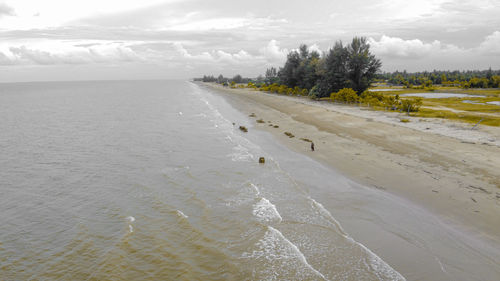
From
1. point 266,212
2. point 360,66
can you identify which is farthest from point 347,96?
point 266,212

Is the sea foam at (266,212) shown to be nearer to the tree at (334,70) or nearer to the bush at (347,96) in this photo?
the bush at (347,96)

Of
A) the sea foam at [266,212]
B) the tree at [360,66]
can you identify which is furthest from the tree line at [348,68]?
the sea foam at [266,212]

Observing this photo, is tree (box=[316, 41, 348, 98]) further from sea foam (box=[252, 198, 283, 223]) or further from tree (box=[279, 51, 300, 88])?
sea foam (box=[252, 198, 283, 223])

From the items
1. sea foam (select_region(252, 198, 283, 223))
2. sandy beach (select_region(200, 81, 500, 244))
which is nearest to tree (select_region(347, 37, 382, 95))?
sandy beach (select_region(200, 81, 500, 244))

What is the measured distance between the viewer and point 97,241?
13.1 m

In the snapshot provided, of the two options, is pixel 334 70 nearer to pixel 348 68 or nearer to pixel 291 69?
pixel 348 68

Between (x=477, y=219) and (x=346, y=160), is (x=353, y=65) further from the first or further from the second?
(x=477, y=219)

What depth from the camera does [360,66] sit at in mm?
70625

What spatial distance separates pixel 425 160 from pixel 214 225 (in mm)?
17685

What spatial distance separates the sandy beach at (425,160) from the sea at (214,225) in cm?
132

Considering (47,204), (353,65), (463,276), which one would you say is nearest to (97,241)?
(47,204)

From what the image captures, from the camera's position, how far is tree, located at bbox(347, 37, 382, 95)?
69750 mm

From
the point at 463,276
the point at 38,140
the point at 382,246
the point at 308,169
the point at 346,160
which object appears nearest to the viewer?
the point at 463,276

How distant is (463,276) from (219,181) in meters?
14.0
